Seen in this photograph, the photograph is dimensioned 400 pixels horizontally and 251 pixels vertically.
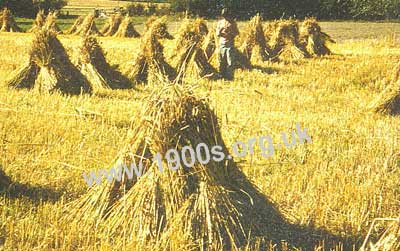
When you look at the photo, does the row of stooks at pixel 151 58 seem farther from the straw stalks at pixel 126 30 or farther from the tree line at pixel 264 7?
the tree line at pixel 264 7

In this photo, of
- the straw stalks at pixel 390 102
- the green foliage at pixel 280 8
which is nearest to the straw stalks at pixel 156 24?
the straw stalks at pixel 390 102

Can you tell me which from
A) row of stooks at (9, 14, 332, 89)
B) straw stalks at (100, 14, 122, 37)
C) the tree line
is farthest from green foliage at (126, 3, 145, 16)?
row of stooks at (9, 14, 332, 89)

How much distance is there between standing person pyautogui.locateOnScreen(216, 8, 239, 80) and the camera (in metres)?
14.1

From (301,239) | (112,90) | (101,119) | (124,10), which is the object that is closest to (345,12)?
(124,10)

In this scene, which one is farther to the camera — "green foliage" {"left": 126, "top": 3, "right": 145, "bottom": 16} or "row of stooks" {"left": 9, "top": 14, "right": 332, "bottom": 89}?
"green foliage" {"left": 126, "top": 3, "right": 145, "bottom": 16}

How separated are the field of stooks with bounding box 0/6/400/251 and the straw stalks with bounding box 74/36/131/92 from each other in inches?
0.9

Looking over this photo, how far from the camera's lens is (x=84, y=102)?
10.3m

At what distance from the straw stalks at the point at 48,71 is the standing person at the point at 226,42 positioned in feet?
13.0

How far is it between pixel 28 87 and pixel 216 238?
7671 mm

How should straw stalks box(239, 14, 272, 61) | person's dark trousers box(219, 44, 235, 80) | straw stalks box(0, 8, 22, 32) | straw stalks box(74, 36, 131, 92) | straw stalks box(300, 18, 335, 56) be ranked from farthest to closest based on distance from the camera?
straw stalks box(0, 8, 22, 32) < straw stalks box(300, 18, 335, 56) < straw stalks box(239, 14, 272, 61) < person's dark trousers box(219, 44, 235, 80) < straw stalks box(74, 36, 131, 92)

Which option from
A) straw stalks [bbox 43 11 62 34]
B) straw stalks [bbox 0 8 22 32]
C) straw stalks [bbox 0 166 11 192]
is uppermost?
straw stalks [bbox 43 11 62 34]

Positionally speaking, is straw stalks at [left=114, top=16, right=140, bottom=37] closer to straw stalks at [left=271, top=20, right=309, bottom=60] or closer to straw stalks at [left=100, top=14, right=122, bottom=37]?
straw stalks at [left=100, top=14, right=122, bottom=37]

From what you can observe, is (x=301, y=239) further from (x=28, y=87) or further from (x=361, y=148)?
(x=28, y=87)

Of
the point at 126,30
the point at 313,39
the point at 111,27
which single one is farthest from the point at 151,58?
the point at 111,27
